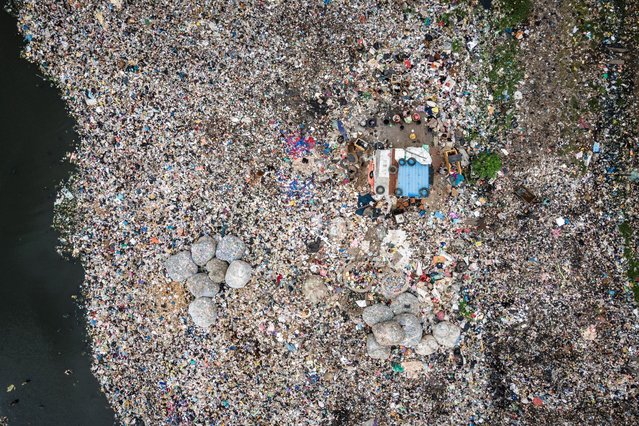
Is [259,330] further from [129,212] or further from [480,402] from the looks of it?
[480,402]

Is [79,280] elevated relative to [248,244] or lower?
lower

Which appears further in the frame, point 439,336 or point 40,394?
point 40,394

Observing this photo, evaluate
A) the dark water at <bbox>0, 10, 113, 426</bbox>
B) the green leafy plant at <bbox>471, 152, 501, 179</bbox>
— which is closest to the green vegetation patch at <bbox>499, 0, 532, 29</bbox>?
the green leafy plant at <bbox>471, 152, 501, 179</bbox>

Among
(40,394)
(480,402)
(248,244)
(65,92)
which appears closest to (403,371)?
(480,402)

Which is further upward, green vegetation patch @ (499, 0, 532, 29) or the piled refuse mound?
green vegetation patch @ (499, 0, 532, 29)

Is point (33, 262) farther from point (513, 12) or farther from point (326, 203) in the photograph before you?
point (513, 12)

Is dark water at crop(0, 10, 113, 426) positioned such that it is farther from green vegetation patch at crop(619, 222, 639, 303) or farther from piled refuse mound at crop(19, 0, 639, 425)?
green vegetation patch at crop(619, 222, 639, 303)
